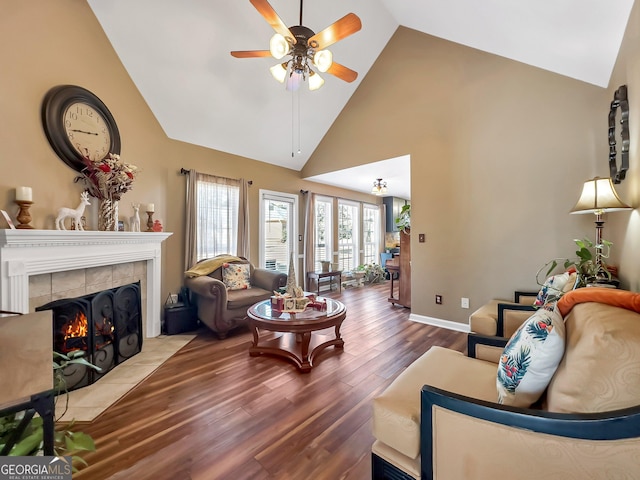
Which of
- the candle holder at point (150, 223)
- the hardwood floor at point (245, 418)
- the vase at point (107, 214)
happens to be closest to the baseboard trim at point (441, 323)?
the hardwood floor at point (245, 418)

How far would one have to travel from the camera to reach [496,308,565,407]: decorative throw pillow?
3.16 ft

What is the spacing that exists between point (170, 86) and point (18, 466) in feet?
11.9

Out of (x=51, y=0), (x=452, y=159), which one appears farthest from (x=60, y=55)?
(x=452, y=159)

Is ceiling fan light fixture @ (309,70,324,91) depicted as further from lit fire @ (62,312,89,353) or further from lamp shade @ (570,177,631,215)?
lit fire @ (62,312,89,353)

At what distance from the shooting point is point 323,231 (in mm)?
6133

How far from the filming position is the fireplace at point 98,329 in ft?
6.73

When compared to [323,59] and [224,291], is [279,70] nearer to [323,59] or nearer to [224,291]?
[323,59]

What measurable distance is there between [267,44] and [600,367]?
4.04 meters

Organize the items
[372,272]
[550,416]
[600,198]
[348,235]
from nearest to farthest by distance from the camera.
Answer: [550,416] → [600,198] → [348,235] → [372,272]

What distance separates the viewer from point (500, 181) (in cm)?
311

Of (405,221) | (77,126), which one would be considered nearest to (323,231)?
(405,221)

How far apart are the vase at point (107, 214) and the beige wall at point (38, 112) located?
12cm

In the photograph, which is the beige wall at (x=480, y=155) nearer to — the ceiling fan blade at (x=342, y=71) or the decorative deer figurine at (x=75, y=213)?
the ceiling fan blade at (x=342, y=71)

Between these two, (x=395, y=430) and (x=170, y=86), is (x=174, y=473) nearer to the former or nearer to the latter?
(x=395, y=430)
